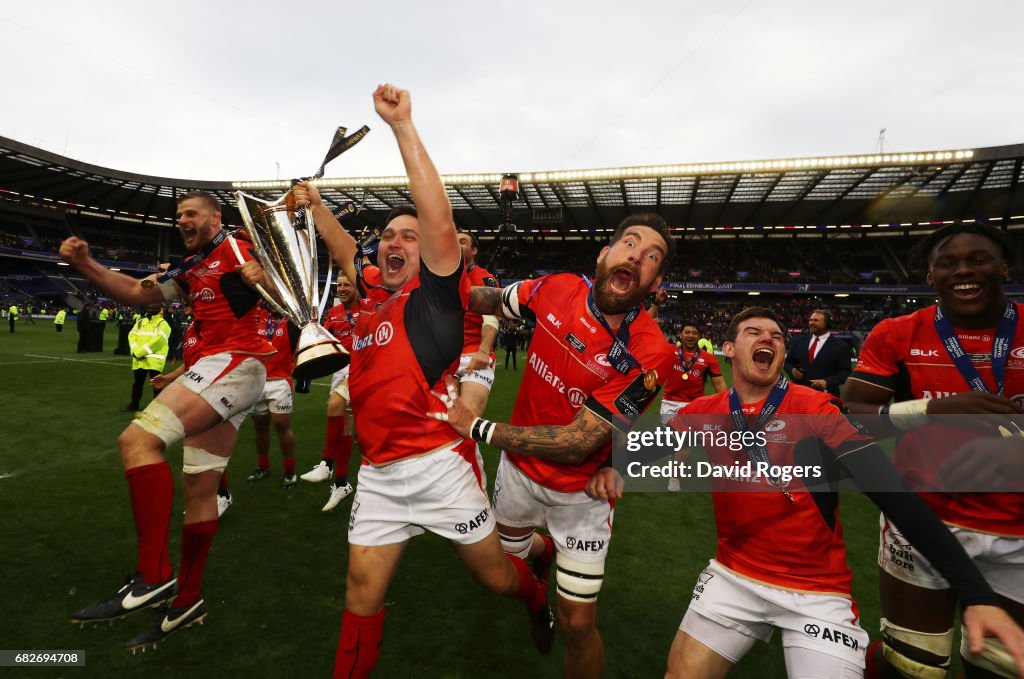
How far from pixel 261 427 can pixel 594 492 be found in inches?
179

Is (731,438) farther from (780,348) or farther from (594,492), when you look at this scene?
(594,492)

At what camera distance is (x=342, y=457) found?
4898 mm

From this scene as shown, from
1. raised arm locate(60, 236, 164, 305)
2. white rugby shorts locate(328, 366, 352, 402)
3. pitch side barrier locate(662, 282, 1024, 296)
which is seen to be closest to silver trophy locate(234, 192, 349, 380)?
raised arm locate(60, 236, 164, 305)

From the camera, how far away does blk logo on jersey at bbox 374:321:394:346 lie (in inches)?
84.4

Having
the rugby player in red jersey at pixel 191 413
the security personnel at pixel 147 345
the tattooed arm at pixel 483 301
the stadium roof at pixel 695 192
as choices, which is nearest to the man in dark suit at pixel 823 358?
the tattooed arm at pixel 483 301

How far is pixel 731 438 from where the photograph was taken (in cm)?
231

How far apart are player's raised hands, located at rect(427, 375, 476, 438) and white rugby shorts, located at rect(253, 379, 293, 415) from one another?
13.1 feet

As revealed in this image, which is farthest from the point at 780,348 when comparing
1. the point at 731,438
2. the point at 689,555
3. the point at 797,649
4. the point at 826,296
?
the point at 826,296

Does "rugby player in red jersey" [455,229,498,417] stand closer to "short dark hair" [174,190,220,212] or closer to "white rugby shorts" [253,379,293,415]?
"short dark hair" [174,190,220,212]

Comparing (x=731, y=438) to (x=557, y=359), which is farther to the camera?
(x=557, y=359)

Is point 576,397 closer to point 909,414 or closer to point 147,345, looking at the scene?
point 909,414

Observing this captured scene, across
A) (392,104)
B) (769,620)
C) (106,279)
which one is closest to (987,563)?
(769,620)

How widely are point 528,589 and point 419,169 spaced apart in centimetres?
210

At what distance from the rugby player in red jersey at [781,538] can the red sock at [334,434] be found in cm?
404
